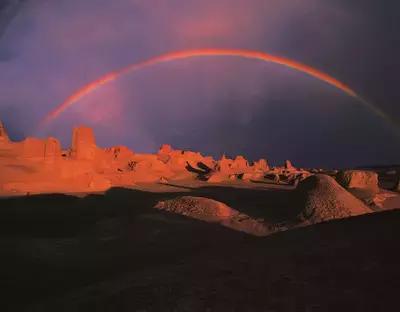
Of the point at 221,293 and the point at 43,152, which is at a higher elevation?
the point at 43,152

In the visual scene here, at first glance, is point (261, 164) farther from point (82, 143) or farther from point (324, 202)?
point (324, 202)

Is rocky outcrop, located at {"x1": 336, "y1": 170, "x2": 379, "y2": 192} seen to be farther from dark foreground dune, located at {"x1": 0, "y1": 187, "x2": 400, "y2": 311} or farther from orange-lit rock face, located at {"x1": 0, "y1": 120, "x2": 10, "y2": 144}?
orange-lit rock face, located at {"x1": 0, "y1": 120, "x2": 10, "y2": 144}

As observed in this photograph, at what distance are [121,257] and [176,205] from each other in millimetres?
9331

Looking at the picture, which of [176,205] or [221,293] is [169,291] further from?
[176,205]

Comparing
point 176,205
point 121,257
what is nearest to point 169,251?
point 121,257

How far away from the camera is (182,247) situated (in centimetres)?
1788

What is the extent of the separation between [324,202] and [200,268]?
15.7 meters

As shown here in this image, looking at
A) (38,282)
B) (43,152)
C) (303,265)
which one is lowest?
(38,282)

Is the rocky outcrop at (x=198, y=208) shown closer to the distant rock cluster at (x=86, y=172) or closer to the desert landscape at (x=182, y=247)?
the desert landscape at (x=182, y=247)

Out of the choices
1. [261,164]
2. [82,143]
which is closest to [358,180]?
[82,143]

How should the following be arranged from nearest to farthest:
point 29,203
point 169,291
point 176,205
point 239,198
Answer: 1. point 169,291
2. point 176,205
3. point 29,203
4. point 239,198

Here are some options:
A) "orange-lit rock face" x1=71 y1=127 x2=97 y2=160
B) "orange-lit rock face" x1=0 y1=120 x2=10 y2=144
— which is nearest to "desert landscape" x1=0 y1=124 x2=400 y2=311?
"orange-lit rock face" x1=71 y1=127 x2=97 y2=160

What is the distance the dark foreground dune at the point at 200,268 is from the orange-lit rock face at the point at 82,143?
24.4 metres

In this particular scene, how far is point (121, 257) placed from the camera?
52.8 ft
